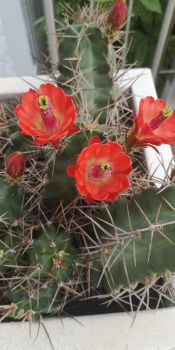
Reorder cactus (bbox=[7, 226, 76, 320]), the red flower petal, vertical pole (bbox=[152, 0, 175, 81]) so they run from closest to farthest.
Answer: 1. the red flower petal
2. cactus (bbox=[7, 226, 76, 320])
3. vertical pole (bbox=[152, 0, 175, 81])

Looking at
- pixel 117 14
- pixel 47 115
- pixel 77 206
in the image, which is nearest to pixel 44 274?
pixel 77 206

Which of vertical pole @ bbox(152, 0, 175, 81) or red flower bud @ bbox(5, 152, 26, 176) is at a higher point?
vertical pole @ bbox(152, 0, 175, 81)

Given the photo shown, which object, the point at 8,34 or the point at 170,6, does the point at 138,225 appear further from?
the point at 8,34

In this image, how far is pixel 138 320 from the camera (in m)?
0.61

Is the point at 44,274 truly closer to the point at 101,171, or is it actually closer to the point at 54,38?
the point at 101,171

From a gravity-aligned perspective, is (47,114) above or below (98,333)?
above

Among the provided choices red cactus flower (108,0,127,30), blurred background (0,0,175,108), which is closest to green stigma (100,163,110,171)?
red cactus flower (108,0,127,30)

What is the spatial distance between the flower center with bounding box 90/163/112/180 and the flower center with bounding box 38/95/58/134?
0.22 feet

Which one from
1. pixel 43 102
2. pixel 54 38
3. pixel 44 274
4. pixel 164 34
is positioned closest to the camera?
A: pixel 43 102

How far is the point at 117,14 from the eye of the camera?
581mm

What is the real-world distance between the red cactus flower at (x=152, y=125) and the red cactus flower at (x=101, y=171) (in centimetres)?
4

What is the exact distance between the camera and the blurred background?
3.24 ft

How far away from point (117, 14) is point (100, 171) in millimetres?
248

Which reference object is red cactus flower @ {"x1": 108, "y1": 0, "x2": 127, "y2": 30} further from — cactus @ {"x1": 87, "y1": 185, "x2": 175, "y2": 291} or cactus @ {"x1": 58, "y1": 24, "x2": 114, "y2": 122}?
cactus @ {"x1": 87, "y1": 185, "x2": 175, "y2": 291}
